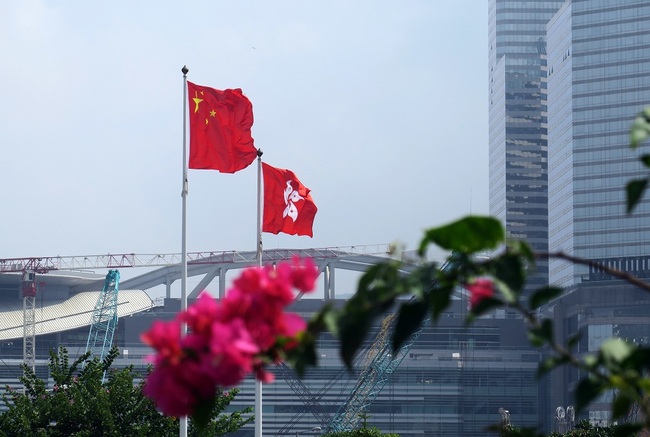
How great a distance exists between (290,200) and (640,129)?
3780cm

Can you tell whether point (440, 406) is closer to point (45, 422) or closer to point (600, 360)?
point (45, 422)

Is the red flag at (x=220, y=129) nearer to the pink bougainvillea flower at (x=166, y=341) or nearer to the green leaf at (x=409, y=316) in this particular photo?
the green leaf at (x=409, y=316)

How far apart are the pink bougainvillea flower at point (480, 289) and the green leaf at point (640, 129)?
0.74 metres

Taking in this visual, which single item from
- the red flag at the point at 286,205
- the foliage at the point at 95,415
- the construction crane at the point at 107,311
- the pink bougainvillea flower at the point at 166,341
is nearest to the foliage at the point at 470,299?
the pink bougainvillea flower at the point at 166,341

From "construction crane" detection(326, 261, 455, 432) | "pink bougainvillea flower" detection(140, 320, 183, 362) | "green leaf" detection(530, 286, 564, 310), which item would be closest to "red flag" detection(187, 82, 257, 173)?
"green leaf" detection(530, 286, 564, 310)

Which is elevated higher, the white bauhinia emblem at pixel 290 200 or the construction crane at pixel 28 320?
the white bauhinia emblem at pixel 290 200

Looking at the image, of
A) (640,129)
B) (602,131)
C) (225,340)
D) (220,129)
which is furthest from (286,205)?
(602,131)

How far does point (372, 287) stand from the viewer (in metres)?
4.59

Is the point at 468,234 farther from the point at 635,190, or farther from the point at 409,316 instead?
the point at 635,190

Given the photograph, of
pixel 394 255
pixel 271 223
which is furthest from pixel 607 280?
pixel 394 255

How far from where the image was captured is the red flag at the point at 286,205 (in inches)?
1661

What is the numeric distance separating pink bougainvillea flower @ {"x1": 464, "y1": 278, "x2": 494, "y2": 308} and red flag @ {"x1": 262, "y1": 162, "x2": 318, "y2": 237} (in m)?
37.5

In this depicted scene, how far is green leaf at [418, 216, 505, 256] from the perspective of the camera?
14.6 feet

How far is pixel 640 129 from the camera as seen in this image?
15.7 feet
